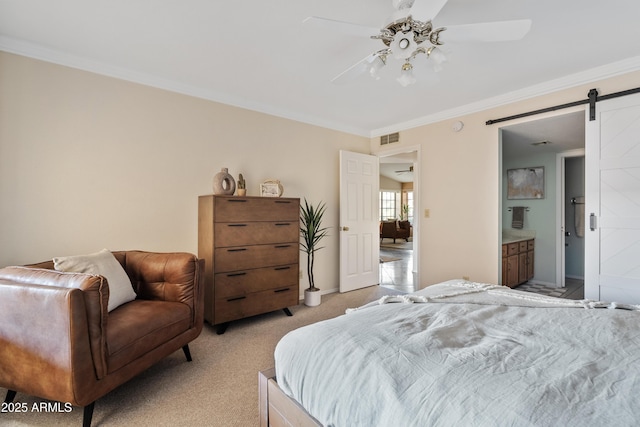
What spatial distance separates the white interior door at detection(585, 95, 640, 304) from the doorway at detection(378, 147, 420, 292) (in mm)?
1771

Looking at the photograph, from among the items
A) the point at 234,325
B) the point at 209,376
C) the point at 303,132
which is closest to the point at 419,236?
the point at 303,132

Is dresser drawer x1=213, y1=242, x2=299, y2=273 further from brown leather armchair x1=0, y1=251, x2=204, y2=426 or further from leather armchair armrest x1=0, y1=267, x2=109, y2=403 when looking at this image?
leather armchair armrest x1=0, y1=267, x2=109, y2=403

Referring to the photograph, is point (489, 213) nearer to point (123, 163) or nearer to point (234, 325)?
point (234, 325)

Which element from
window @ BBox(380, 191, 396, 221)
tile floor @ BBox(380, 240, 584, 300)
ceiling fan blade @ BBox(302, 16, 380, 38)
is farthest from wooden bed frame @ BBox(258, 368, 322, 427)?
window @ BBox(380, 191, 396, 221)

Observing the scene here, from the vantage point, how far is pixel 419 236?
13.1 feet

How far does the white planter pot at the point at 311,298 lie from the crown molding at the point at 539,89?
8.54 feet

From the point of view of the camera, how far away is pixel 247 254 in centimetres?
295

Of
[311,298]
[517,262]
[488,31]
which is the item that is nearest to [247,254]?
[311,298]

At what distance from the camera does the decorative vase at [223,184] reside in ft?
9.58

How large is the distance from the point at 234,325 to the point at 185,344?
871 millimetres

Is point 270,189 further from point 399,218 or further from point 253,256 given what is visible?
point 399,218

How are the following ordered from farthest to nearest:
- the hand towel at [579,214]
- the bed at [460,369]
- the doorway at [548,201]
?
1. the hand towel at [579,214]
2. the doorway at [548,201]
3. the bed at [460,369]

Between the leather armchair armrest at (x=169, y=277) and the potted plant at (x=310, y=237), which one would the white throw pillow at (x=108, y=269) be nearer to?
the leather armchair armrest at (x=169, y=277)

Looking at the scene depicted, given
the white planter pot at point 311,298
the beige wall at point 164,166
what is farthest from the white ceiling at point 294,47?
the white planter pot at point 311,298
